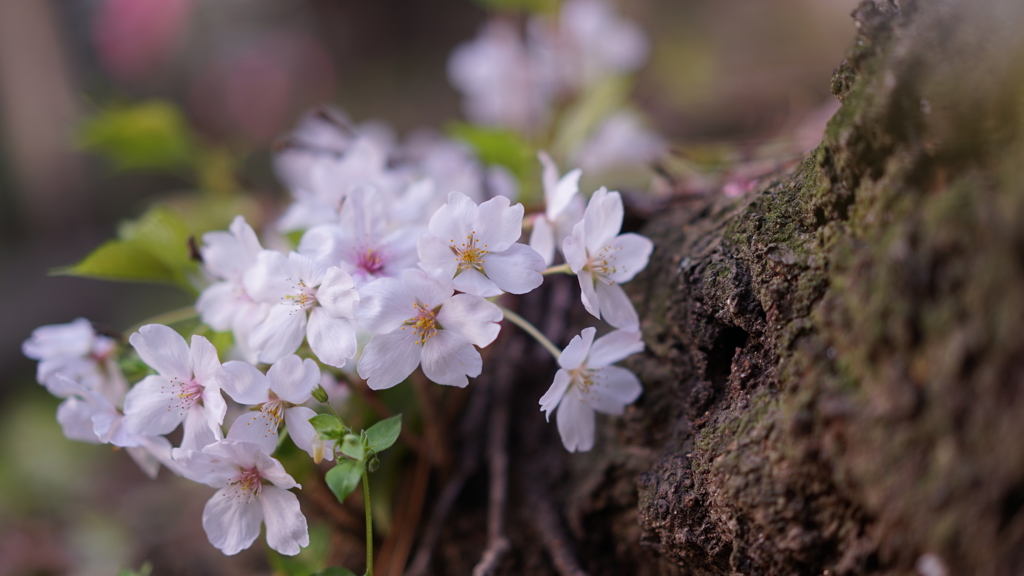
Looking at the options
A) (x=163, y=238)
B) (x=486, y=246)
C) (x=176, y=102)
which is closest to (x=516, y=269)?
(x=486, y=246)

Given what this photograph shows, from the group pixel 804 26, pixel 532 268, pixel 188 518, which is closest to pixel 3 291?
pixel 188 518

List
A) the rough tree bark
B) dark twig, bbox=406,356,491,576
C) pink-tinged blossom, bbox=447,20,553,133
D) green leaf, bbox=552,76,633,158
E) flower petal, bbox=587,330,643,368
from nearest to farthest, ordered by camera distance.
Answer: the rough tree bark → flower petal, bbox=587,330,643,368 → dark twig, bbox=406,356,491,576 → green leaf, bbox=552,76,633,158 → pink-tinged blossom, bbox=447,20,553,133

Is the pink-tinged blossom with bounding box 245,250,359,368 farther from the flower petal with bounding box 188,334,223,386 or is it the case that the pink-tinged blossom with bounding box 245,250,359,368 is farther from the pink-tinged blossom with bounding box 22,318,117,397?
the pink-tinged blossom with bounding box 22,318,117,397

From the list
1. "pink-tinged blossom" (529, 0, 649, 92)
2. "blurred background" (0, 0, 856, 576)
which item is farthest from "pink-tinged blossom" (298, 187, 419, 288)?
"pink-tinged blossom" (529, 0, 649, 92)

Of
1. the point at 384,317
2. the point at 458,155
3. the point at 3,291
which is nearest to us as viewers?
the point at 384,317

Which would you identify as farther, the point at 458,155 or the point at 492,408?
the point at 458,155

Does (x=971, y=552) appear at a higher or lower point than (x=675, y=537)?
higher

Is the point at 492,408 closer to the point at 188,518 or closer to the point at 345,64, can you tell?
the point at 188,518

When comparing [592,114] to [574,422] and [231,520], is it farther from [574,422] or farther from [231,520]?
[231,520]
